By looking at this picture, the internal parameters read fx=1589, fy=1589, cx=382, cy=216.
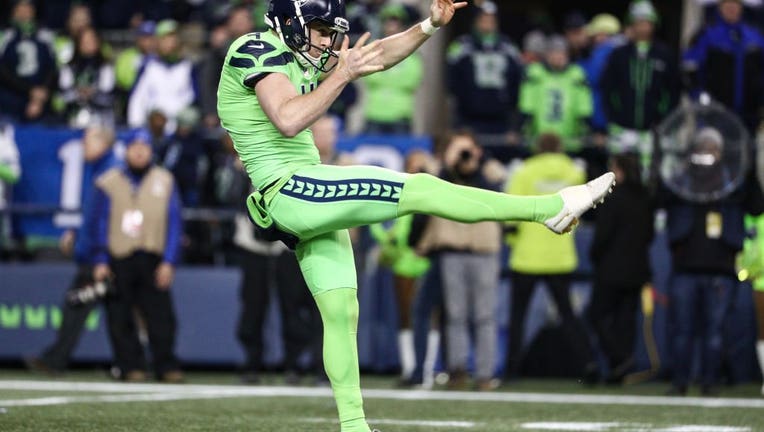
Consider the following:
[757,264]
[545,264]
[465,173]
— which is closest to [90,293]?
[465,173]

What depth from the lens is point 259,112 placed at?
7152mm

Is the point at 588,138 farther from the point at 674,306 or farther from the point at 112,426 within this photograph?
the point at 112,426

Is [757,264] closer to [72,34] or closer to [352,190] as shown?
[352,190]

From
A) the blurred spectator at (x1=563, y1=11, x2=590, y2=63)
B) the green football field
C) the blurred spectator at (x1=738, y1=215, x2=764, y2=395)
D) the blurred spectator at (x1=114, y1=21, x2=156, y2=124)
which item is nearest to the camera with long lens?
the green football field

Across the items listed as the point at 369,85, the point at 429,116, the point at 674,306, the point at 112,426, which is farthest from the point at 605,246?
the point at 112,426

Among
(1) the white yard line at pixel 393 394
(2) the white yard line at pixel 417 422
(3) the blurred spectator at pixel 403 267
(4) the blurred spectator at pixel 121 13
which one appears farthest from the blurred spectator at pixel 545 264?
(4) the blurred spectator at pixel 121 13

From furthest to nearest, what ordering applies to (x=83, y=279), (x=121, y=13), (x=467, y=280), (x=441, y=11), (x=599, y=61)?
1. (x=121, y=13)
2. (x=599, y=61)
3. (x=83, y=279)
4. (x=467, y=280)
5. (x=441, y=11)

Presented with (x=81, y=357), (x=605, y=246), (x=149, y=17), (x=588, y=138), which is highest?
(x=149, y=17)

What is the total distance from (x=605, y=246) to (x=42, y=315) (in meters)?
5.16

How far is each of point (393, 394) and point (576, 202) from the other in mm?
5213

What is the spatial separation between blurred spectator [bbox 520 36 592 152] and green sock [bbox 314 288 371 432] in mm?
7886

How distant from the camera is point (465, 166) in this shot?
12633 millimetres

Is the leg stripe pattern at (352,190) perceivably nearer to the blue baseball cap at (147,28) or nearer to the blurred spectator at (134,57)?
the blurred spectator at (134,57)

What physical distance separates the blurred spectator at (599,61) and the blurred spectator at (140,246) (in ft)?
13.1
